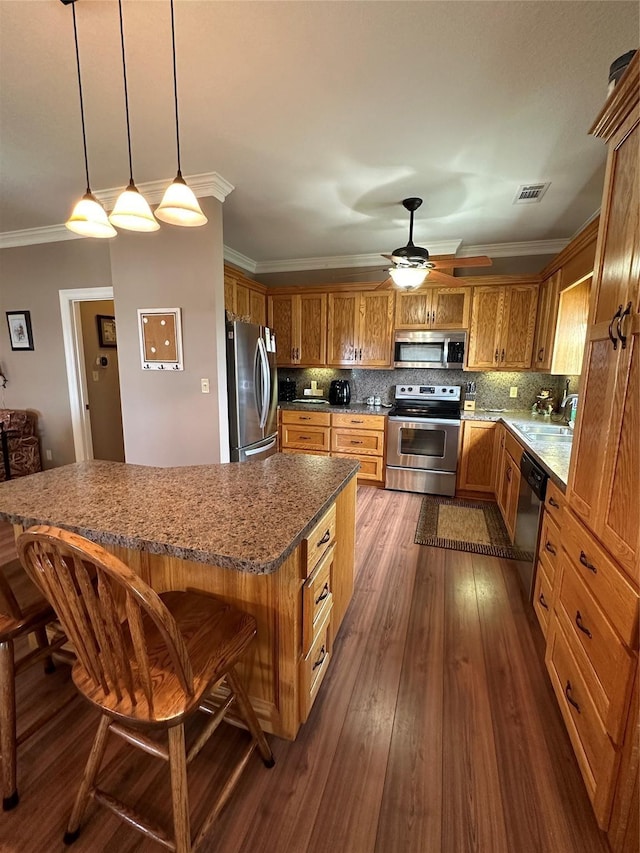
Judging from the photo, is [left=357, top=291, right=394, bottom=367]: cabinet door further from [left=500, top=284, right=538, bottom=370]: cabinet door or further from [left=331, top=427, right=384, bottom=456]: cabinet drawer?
[left=500, top=284, right=538, bottom=370]: cabinet door

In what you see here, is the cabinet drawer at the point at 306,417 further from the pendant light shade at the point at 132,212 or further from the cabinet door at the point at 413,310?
the pendant light shade at the point at 132,212

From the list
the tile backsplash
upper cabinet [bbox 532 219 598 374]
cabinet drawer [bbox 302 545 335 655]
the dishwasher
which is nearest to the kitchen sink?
the dishwasher

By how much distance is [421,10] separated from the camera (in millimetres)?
1380

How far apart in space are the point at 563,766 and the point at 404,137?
9.86 ft

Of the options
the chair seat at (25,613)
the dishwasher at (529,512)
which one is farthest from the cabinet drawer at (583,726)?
the chair seat at (25,613)

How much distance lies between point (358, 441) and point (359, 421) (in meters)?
0.23

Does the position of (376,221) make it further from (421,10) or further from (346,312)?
(421,10)

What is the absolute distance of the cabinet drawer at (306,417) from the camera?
14.3 ft

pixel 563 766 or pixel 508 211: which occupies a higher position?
pixel 508 211

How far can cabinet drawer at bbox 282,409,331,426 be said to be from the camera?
4.37 m

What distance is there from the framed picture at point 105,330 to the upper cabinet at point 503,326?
424cm

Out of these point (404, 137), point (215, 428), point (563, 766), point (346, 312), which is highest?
point (404, 137)

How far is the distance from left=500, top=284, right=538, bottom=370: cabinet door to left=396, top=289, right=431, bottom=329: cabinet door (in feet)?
2.60

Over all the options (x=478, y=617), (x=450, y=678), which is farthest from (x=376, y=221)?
(x=450, y=678)
